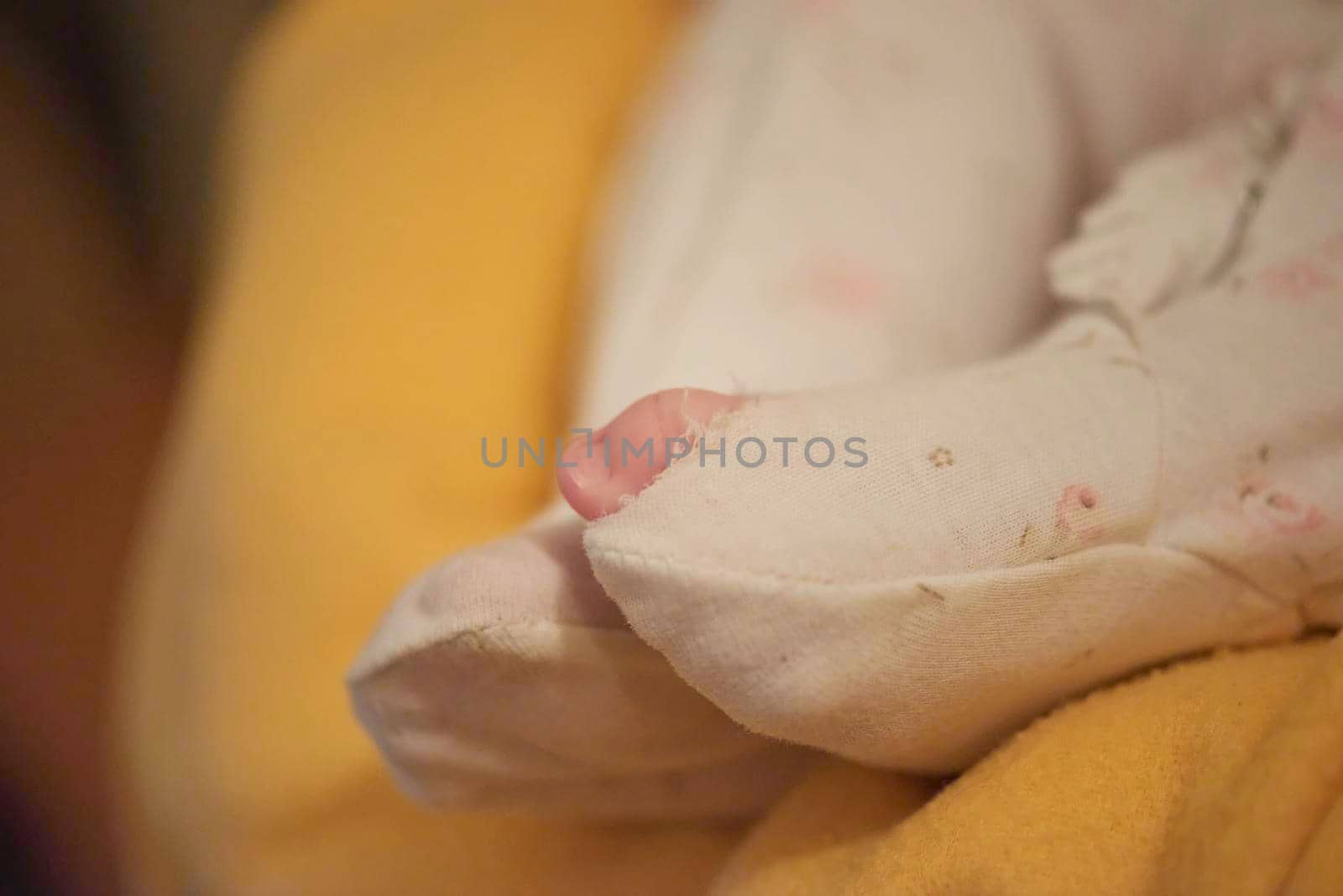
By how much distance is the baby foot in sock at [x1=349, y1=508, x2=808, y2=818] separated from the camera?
0.34 m

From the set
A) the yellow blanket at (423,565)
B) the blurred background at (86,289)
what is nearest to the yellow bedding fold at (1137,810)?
the yellow blanket at (423,565)

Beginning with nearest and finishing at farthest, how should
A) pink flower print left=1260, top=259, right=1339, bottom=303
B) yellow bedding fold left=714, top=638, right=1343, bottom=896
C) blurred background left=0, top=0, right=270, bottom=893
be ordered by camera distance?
yellow bedding fold left=714, top=638, right=1343, bottom=896
pink flower print left=1260, top=259, right=1339, bottom=303
blurred background left=0, top=0, right=270, bottom=893

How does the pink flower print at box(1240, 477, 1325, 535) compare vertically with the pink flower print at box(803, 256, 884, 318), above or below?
below

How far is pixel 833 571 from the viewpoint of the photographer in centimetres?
30

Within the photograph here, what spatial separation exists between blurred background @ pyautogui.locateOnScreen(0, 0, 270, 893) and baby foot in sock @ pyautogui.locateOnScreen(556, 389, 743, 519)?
0.91 meters

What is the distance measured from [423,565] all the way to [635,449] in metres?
0.26

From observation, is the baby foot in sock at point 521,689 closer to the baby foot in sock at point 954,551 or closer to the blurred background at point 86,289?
the baby foot in sock at point 954,551

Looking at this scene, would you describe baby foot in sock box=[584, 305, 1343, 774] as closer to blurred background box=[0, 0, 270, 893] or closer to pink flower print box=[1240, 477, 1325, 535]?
pink flower print box=[1240, 477, 1325, 535]

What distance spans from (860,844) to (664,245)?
0.36 m

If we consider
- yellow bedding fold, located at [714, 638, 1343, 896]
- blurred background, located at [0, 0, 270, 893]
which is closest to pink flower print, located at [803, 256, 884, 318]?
yellow bedding fold, located at [714, 638, 1343, 896]

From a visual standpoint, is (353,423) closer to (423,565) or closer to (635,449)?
(423,565)

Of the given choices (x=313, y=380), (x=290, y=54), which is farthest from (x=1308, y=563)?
(x=290, y=54)

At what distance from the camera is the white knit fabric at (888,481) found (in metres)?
0.30

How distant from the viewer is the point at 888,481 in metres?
0.32
